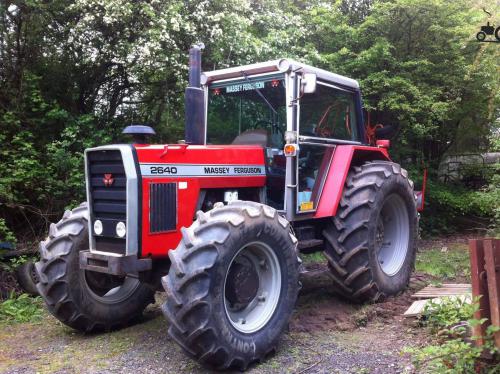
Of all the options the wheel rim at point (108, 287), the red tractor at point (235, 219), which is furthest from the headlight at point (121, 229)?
the wheel rim at point (108, 287)

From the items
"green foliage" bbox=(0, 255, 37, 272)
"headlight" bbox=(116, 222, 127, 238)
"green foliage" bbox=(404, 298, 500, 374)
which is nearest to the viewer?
"green foliage" bbox=(404, 298, 500, 374)

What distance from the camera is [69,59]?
9.30 metres

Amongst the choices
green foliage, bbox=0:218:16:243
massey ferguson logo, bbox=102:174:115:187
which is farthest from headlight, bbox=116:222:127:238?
green foliage, bbox=0:218:16:243

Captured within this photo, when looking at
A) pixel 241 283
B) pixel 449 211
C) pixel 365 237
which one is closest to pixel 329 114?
pixel 365 237

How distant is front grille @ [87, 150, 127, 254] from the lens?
14.3 ft

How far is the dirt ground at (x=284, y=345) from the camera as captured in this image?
13.1 feet

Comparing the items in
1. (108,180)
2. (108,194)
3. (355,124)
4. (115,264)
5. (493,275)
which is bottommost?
(115,264)

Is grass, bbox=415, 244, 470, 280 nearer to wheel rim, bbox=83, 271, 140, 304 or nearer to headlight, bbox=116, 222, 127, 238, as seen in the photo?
wheel rim, bbox=83, 271, 140, 304

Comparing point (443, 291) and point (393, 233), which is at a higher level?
point (393, 233)

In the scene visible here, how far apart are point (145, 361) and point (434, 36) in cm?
938

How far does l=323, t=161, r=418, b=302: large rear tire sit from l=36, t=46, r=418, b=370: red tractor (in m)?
0.01

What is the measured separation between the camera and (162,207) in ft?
14.5

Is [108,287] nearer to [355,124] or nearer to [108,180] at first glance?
[108,180]

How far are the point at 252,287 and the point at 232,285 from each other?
194 millimetres
